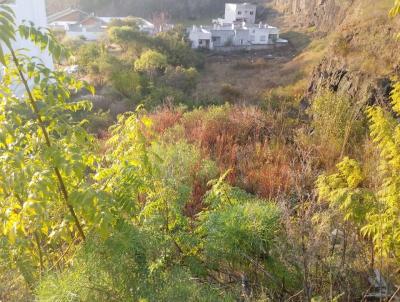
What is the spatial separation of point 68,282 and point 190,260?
817 mm

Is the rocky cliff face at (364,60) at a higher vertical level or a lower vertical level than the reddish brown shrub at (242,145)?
higher

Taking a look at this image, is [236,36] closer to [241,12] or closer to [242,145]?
[241,12]

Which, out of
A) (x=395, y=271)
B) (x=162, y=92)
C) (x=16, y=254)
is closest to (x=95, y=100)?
(x=162, y=92)

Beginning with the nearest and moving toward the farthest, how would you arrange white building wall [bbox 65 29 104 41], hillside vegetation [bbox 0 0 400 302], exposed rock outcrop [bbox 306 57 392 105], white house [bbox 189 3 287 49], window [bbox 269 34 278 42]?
hillside vegetation [bbox 0 0 400 302] → exposed rock outcrop [bbox 306 57 392 105] → white building wall [bbox 65 29 104 41] → white house [bbox 189 3 287 49] → window [bbox 269 34 278 42]

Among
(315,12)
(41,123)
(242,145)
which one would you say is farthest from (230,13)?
(41,123)

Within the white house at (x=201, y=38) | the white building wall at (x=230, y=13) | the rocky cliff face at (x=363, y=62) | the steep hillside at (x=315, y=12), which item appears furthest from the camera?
the white building wall at (x=230, y=13)

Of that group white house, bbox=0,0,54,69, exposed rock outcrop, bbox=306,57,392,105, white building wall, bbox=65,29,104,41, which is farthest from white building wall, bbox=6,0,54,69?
white building wall, bbox=65,29,104,41

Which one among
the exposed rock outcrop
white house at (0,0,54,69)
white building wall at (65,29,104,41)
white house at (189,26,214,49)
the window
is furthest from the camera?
the window

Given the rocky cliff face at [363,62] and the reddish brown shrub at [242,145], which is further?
the rocky cliff face at [363,62]

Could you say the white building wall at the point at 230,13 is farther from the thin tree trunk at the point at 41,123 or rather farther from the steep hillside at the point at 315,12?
the thin tree trunk at the point at 41,123

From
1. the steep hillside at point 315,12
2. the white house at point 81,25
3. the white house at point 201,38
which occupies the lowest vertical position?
the white house at point 201,38

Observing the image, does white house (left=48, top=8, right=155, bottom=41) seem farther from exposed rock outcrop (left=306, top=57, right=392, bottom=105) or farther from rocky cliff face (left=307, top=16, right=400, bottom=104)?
exposed rock outcrop (left=306, top=57, right=392, bottom=105)

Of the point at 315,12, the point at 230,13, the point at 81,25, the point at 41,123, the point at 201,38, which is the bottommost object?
the point at 41,123

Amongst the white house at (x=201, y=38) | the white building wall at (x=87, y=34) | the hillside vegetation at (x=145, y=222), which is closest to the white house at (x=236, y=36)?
the white house at (x=201, y=38)
